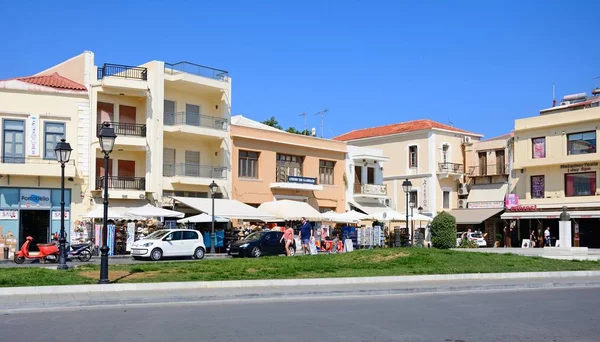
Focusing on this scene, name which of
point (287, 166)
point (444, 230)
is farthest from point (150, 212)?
point (444, 230)

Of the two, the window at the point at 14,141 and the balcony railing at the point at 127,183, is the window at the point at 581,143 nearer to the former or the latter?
the balcony railing at the point at 127,183

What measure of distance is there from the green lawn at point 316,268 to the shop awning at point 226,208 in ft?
42.1

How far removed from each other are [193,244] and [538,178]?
31.0 m

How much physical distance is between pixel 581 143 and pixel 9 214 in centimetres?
3834

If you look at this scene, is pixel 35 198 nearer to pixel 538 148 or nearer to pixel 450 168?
pixel 450 168

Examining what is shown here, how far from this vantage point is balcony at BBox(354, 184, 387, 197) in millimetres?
52031

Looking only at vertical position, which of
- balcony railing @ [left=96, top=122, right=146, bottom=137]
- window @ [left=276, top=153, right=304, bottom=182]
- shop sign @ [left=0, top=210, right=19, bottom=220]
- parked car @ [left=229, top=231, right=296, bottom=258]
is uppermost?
balcony railing @ [left=96, top=122, right=146, bottom=137]

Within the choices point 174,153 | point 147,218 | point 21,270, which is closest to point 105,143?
point 21,270

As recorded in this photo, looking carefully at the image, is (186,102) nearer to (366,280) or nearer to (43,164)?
(43,164)

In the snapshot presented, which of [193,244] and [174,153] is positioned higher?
[174,153]

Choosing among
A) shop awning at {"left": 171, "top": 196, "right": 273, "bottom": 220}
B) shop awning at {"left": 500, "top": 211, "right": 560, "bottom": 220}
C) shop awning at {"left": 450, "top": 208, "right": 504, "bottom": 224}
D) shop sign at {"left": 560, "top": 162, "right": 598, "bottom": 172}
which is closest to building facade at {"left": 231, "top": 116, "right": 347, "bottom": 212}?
shop awning at {"left": 171, "top": 196, "right": 273, "bottom": 220}

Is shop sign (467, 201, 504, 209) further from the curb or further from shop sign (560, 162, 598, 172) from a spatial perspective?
the curb

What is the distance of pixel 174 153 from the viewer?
42781mm

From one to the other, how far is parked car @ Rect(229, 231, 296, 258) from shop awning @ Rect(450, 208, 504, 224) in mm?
25687
